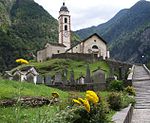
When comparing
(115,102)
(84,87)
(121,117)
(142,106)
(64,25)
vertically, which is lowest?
(121,117)

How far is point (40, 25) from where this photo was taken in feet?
513

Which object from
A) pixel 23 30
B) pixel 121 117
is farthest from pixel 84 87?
pixel 23 30

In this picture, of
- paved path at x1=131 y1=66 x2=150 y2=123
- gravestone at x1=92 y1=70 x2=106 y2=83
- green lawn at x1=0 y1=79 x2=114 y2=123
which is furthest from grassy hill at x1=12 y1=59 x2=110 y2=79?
green lawn at x1=0 y1=79 x2=114 y2=123

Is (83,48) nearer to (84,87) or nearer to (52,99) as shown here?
(84,87)

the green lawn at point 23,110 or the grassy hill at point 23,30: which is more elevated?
the grassy hill at point 23,30

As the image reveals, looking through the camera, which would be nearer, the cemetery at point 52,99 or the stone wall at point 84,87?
the cemetery at point 52,99

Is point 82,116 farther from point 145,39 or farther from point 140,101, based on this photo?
point 145,39

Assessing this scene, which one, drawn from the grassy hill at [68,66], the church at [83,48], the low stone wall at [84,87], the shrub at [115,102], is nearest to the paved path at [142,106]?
the shrub at [115,102]

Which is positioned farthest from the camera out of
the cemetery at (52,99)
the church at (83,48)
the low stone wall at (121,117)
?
the church at (83,48)

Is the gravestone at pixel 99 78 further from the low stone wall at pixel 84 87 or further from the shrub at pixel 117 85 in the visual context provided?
the shrub at pixel 117 85

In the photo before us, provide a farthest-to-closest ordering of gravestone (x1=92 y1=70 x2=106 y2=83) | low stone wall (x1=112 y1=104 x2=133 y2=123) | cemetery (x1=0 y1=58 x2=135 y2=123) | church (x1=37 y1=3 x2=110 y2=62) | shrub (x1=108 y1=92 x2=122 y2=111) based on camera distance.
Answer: church (x1=37 y1=3 x2=110 y2=62) < gravestone (x1=92 y1=70 x2=106 y2=83) < shrub (x1=108 y1=92 x2=122 y2=111) < low stone wall (x1=112 y1=104 x2=133 y2=123) < cemetery (x1=0 y1=58 x2=135 y2=123)

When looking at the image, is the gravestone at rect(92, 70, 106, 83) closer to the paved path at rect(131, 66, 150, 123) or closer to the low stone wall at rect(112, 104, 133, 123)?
the paved path at rect(131, 66, 150, 123)

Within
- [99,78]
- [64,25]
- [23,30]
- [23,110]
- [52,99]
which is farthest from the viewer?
[23,30]

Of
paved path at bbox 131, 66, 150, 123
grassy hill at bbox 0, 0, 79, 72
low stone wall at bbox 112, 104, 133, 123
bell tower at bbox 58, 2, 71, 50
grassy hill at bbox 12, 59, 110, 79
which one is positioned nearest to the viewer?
low stone wall at bbox 112, 104, 133, 123
